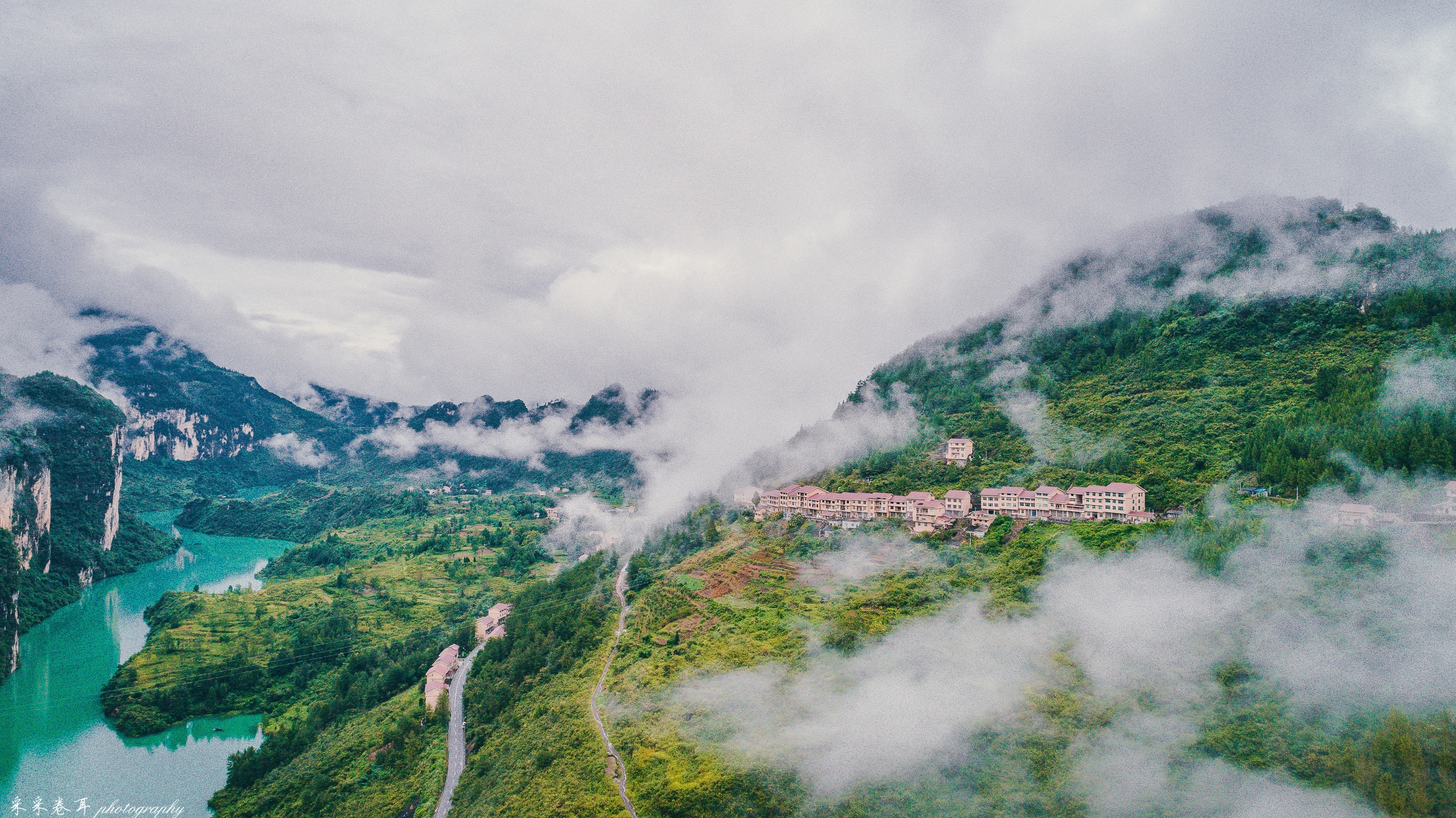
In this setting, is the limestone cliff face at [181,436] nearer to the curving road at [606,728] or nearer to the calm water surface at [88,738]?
the calm water surface at [88,738]

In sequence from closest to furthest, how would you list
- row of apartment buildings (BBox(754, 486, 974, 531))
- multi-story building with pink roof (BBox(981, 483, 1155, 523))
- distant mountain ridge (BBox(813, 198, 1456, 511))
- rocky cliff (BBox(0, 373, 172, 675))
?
distant mountain ridge (BBox(813, 198, 1456, 511)) < multi-story building with pink roof (BBox(981, 483, 1155, 523)) < row of apartment buildings (BBox(754, 486, 974, 531)) < rocky cliff (BBox(0, 373, 172, 675))

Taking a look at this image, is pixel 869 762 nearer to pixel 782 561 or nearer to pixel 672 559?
pixel 782 561

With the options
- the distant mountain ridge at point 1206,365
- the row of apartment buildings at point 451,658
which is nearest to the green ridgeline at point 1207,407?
the distant mountain ridge at point 1206,365

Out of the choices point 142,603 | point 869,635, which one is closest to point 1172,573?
point 869,635

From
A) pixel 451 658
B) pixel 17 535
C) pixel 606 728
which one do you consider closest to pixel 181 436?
pixel 17 535

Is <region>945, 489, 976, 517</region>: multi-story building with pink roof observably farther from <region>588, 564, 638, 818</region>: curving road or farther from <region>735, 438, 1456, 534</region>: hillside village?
<region>588, 564, 638, 818</region>: curving road

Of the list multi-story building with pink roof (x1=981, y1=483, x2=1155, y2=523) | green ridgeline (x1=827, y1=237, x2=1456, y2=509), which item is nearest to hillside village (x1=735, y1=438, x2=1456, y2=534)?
multi-story building with pink roof (x1=981, y1=483, x2=1155, y2=523)
